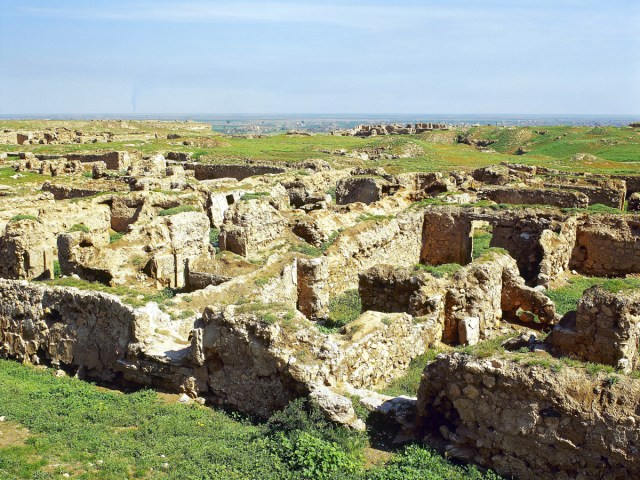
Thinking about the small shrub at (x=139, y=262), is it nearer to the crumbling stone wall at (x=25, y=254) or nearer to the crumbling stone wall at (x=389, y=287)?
the crumbling stone wall at (x=25, y=254)

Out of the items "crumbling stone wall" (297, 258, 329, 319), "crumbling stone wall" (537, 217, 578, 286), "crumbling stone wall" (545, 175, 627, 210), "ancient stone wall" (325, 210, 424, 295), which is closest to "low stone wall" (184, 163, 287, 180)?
"crumbling stone wall" (545, 175, 627, 210)

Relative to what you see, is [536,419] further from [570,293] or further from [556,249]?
[556,249]

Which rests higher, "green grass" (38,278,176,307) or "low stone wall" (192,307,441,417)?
"green grass" (38,278,176,307)

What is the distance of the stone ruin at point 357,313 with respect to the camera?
816 centimetres

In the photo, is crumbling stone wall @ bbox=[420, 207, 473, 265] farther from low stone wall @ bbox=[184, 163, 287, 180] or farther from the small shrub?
low stone wall @ bbox=[184, 163, 287, 180]

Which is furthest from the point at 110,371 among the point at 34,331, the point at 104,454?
the point at 104,454

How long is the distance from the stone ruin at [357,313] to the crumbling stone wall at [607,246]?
2.2 inches

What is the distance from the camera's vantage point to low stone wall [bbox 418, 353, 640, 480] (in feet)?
24.4

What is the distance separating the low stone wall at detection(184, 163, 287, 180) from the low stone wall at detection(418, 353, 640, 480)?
36.7 meters

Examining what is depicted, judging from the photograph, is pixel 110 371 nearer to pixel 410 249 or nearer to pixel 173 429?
pixel 173 429

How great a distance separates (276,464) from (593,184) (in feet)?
104

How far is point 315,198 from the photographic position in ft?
103

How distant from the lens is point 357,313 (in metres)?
16.7

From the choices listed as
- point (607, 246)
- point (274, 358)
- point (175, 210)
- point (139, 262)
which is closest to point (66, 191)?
point (175, 210)
